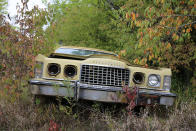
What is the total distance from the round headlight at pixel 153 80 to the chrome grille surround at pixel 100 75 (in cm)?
55

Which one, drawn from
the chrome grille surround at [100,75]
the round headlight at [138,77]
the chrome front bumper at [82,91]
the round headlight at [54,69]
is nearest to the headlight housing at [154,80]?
the round headlight at [138,77]

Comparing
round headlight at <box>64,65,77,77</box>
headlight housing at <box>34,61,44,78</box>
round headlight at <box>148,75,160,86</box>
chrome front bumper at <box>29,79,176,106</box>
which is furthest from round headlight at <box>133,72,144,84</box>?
headlight housing at <box>34,61,44,78</box>

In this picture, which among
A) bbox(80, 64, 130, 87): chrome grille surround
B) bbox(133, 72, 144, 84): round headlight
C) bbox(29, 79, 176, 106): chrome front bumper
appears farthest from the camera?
bbox(133, 72, 144, 84): round headlight

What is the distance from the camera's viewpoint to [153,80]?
4176mm

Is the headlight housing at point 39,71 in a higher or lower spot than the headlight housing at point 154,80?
higher

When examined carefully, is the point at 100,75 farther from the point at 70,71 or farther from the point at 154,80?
the point at 154,80

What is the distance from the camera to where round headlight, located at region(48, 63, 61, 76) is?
3.99 meters

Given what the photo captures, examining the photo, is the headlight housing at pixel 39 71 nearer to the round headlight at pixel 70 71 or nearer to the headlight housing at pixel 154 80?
the round headlight at pixel 70 71

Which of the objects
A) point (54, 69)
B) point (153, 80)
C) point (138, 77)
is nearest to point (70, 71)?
point (54, 69)

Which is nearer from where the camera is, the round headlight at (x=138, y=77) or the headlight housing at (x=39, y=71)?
the headlight housing at (x=39, y=71)

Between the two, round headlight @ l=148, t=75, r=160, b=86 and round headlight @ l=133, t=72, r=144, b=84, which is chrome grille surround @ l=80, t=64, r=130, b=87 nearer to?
round headlight @ l=133, t=72, r=144, b=84

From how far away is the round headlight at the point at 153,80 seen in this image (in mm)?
4172

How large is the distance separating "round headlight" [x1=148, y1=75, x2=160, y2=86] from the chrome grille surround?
1.81ft

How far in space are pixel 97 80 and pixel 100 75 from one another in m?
0.10
